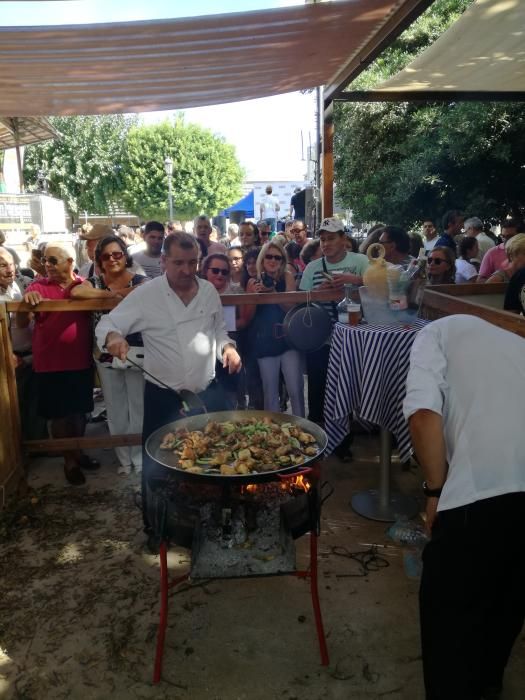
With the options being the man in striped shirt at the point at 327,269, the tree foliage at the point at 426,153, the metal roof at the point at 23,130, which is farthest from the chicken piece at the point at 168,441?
the metal roof at the point at 23,130

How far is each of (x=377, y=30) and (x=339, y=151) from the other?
1010 centimetres

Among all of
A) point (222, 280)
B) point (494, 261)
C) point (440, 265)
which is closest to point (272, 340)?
point (222, 280)

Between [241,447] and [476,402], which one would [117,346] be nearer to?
[241,447]

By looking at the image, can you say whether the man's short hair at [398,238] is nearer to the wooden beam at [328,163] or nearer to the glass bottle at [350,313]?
the glass bottle at [350,313]

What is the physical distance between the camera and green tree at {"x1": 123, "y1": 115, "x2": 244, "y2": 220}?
36406mm

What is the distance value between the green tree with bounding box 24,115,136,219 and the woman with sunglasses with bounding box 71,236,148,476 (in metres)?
36.6

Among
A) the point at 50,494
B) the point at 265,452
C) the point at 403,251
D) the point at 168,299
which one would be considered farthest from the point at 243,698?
the point at 403,251

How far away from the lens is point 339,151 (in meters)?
14.4

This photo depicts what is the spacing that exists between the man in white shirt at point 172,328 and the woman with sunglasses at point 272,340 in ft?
3.70

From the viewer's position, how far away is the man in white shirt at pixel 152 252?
256 inches

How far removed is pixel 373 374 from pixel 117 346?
1595 millimetres

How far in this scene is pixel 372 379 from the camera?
3.42 meters

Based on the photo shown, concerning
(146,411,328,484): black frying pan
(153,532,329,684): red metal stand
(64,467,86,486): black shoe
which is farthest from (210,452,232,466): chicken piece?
(64,467,86,486): black shoe

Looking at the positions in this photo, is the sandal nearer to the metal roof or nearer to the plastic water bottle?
the plastic water bottle
